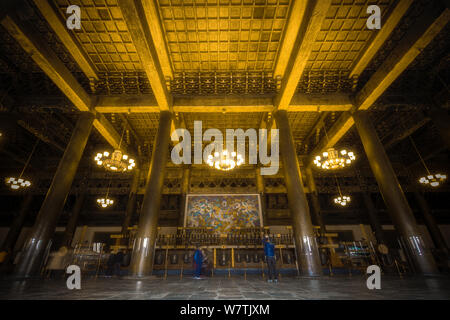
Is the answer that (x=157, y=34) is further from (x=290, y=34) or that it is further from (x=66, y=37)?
(x=290, y=34)

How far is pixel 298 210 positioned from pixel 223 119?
20.7 feet

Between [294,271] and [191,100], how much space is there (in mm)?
7895

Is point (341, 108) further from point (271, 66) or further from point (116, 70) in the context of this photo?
point (116, 70)

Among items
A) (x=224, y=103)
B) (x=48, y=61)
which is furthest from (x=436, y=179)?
(x=48, y=61)

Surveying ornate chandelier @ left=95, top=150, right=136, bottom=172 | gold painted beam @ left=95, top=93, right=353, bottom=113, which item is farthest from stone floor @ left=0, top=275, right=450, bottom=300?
gold painted beam @ left=95, top=93, right=353, bottom=113

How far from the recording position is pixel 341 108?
8789 millimetres

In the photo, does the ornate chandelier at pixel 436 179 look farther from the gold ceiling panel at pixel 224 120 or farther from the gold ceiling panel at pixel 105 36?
the gold ceiling panel at pixel 105 36

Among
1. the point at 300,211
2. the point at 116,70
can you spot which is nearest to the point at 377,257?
the point at 300,211

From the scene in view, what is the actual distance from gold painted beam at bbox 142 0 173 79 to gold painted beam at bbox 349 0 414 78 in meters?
7.04

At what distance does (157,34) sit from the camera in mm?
6535

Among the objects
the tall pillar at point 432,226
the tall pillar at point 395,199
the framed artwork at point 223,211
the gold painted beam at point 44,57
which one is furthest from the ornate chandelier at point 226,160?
the tall pillar at point 432,226

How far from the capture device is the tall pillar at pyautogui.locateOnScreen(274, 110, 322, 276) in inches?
235

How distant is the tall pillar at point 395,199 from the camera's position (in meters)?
6.12
